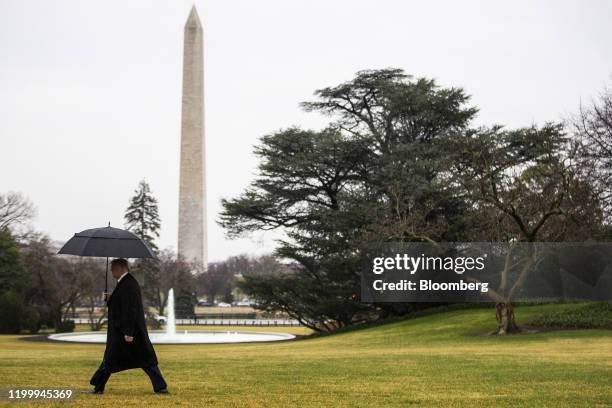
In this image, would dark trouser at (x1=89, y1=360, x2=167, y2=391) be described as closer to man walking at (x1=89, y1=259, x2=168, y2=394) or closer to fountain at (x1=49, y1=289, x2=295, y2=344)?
man walking at (x1=89, y1=259, x2=168, y2=394)

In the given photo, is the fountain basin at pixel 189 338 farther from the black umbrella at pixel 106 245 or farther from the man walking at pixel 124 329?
the man walking at pixel 124 329

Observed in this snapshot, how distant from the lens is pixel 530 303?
121 feet

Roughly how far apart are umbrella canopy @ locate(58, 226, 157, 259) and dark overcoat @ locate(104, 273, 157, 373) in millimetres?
430

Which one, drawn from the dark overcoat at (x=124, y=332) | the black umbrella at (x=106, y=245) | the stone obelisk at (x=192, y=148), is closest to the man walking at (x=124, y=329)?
the dark overcoat at (x=124, y=332)

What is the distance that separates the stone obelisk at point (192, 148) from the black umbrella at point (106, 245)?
4964cm

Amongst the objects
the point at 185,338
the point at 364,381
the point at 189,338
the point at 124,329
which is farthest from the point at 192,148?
the point at 124,329


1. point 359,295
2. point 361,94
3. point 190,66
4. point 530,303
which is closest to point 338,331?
point 359,295

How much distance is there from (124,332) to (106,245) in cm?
116

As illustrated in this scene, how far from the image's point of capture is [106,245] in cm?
1031

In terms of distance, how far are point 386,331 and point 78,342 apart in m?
12.9

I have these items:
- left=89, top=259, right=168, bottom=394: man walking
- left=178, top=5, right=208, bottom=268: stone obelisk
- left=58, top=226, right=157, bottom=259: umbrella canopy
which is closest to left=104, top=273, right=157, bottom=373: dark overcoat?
left=89, top=259, right=168, bottom=394: man walking

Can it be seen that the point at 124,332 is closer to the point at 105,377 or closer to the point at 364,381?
the point at 105,377

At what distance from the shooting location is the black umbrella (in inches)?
401

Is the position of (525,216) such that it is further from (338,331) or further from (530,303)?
(338,331)
